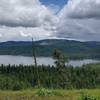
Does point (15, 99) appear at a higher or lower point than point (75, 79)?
higher

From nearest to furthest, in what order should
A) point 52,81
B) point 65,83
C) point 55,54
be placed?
1. point 55,54
2. point 65,83
3. point 52,81

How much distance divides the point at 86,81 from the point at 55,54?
105753 millimetres

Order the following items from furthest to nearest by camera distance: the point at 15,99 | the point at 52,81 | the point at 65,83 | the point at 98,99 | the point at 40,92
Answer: the point at 52,81, the point at 65,83, the point at 40,92, the point at 15,99, the point at 98,99

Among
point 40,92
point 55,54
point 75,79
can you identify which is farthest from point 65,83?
point 40,92

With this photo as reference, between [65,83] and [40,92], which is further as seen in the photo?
[65,83]

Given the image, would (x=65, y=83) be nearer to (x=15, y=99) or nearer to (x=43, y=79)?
(x=43, y=79)

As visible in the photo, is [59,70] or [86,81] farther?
[86,81]

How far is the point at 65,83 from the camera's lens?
116 m

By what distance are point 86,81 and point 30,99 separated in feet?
584

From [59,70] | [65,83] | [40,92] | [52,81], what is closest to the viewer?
[40,92]

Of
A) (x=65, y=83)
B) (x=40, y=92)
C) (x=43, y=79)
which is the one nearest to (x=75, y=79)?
(x=43, y=79)

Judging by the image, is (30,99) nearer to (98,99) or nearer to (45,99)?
(45,99)

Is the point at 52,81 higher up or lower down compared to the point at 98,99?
lower down

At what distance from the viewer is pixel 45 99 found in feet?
62.3
